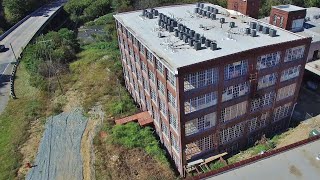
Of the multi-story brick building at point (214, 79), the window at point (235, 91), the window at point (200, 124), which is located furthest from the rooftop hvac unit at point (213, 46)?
the window at point (200, 124)

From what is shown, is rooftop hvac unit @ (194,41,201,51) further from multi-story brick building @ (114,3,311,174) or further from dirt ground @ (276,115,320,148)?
dirt ground @ (276,115,320,148)

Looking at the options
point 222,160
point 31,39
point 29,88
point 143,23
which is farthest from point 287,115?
→ point 31,39

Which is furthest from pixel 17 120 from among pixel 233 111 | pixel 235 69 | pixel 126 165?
pixel 235 69

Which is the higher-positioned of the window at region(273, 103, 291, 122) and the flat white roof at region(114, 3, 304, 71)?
the flat white roof at region(114, 3, 304, 71)

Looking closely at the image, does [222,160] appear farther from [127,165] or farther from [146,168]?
[127,165]

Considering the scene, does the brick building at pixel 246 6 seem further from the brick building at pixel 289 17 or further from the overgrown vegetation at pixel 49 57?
the overgrown vegetation at pixel 49 57

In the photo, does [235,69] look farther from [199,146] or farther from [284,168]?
[284,168]

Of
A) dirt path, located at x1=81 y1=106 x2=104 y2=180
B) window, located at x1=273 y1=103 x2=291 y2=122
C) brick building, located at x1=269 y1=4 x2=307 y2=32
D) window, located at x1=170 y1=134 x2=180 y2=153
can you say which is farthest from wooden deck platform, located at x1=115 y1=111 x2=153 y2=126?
brick building, located at x1=269 y1=4 x2=307 y2=32
